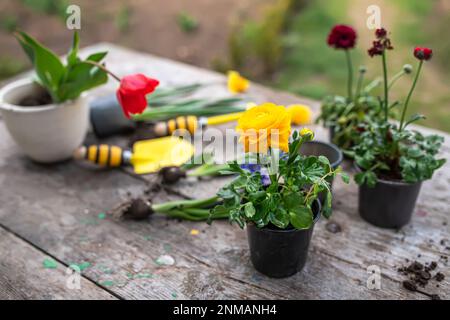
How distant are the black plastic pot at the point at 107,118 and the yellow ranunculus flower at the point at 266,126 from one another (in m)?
0.68

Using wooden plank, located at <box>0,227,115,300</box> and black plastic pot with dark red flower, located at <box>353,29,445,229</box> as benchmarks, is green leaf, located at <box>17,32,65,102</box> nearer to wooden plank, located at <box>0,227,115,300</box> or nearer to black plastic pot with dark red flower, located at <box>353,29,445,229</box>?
wooden plank, located at <box>0,227,115,300</box>

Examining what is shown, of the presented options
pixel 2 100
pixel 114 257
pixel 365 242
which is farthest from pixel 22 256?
pixel 365 242

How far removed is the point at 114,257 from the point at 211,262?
0.20 metres

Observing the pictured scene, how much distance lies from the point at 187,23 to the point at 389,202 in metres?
2.78

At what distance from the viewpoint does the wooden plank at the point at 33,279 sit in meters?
0.96

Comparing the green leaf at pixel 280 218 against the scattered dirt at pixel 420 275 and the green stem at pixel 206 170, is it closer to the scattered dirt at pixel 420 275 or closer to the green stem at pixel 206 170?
the scattered dirt at pixel 420 275

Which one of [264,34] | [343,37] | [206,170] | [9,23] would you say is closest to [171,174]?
[206,170]

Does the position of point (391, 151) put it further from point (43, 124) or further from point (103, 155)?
point (43, 124)

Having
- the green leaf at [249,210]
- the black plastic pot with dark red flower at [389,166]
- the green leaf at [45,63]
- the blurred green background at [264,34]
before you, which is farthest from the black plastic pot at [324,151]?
the blurred green background at [264,34]

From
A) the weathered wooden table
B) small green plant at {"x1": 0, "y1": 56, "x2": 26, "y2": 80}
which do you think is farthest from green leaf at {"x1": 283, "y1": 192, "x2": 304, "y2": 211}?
small green plant at {"x1": 0, "y1": 56, "x2": 26, "y2": 80}

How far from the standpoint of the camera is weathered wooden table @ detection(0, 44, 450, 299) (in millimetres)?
977

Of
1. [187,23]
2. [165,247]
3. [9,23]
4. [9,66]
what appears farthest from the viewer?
[9,23]

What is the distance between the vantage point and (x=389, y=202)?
1.10 metres
